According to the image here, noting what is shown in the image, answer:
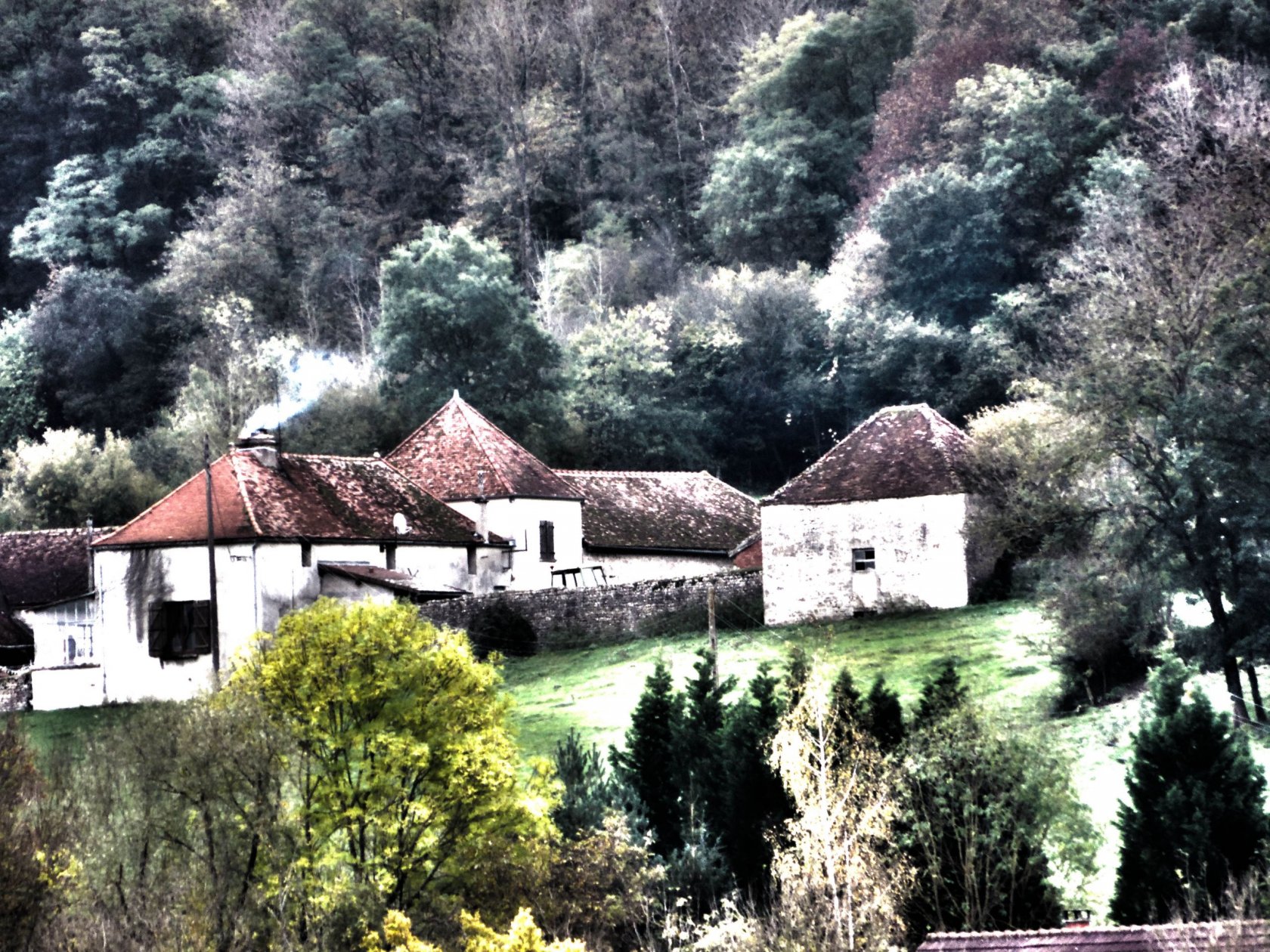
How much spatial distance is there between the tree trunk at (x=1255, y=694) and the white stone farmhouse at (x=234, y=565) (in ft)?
67.3

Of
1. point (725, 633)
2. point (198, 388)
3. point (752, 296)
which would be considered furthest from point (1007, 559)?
point (198, 388)

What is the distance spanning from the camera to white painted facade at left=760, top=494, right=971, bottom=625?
53156 millimetres

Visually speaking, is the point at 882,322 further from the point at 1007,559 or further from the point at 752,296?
the point at 1007,559

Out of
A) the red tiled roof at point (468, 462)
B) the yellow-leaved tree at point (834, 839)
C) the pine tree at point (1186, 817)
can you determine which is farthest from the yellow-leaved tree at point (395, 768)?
the red tiled roof at point (468, 462)

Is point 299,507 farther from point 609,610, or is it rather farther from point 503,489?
point 609,610

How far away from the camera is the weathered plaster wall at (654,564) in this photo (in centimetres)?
6256

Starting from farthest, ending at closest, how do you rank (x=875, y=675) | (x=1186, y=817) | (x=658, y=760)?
1. (x=875, y=675)
2. (x=658, y=760)
3. (x=1186, y=817)

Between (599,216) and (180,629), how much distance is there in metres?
54.7

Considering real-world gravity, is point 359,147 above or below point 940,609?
above

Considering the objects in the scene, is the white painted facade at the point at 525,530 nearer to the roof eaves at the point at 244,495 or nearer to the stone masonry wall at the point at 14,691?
the roof eaves at the point at 244,495

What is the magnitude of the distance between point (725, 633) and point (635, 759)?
1468 cm

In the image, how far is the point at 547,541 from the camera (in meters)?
60.7

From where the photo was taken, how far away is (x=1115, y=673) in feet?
145

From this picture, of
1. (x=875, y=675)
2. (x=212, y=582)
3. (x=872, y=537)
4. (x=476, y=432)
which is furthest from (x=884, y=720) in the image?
(x=476, y=432)
